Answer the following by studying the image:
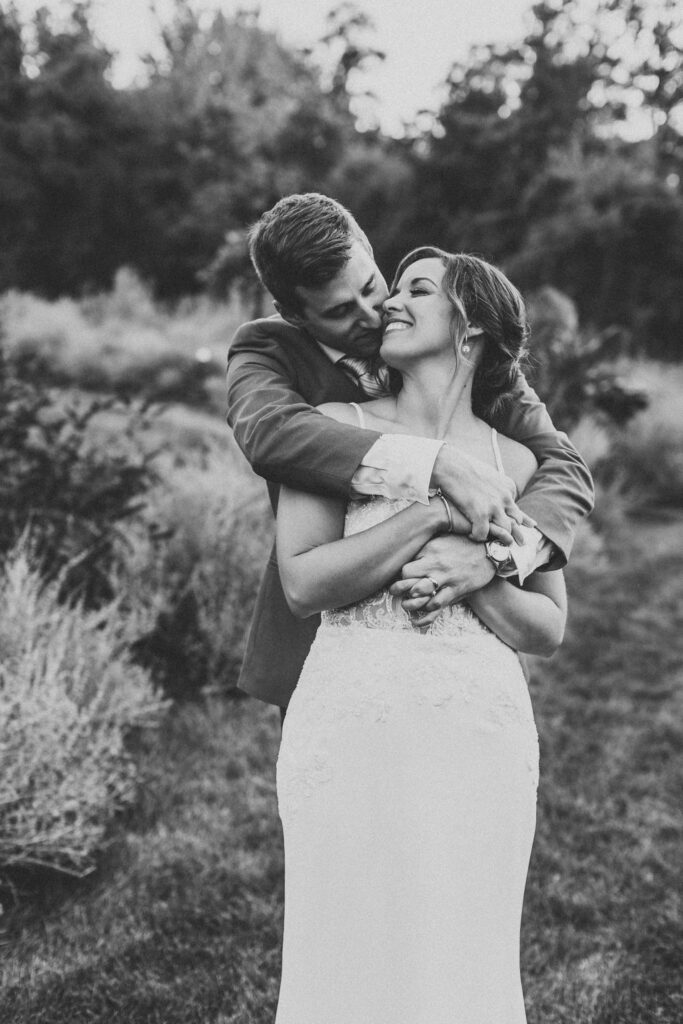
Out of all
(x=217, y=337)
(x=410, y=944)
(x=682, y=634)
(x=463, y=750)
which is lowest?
(x=410, y=944)

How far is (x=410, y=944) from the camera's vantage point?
1.92 metres

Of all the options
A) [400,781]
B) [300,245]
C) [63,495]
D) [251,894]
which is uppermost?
[63,495]

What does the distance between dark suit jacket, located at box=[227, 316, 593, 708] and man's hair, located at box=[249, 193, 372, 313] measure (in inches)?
5.7

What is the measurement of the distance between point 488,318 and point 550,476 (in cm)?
43

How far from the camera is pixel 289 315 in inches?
99.9

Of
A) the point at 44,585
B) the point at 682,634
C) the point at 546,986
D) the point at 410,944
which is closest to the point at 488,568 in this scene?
the point at 410,944

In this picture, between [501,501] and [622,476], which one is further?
[622,476]

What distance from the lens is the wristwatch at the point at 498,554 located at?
201cm

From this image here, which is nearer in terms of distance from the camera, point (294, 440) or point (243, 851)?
point (294, 440)

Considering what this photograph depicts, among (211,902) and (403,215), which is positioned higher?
(403,215)

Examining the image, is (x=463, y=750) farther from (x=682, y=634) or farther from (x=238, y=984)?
(x=682, y=634)

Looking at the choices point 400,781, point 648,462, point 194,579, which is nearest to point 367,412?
point 400,781

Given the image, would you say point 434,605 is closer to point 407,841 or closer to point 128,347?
point 407,841

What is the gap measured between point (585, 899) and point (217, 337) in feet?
37.0
